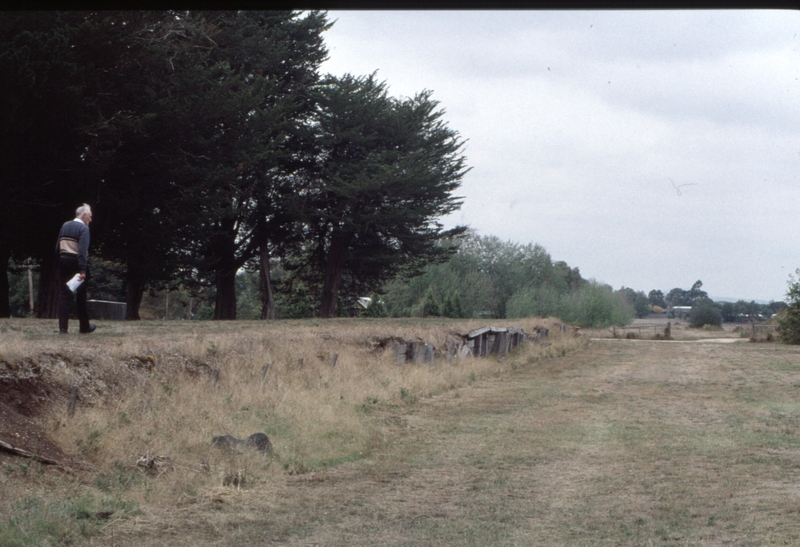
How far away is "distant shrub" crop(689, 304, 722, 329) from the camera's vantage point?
273 ft

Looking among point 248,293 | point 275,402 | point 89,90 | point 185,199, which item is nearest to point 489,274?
point 248,293

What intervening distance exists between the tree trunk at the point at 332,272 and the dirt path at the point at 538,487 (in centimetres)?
2502

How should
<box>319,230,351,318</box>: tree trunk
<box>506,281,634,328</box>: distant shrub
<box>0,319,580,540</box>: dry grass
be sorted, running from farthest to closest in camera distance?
<box>506,281,634,328</box>: distant shrub, <box>319,230,351,318</box>: tree trunk, <box>0,319,580,540</box>: dry grass

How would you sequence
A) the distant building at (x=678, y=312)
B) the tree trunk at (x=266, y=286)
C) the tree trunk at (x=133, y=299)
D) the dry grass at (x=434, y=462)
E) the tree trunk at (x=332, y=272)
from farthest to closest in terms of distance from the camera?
the distant building at (x=678, y=312), the tree trunk at (x=266, y=286), the tree trunk at (x=332, y=272), the tree trunk at (x=133, y=299), the dry grass at (x=434, y=462)

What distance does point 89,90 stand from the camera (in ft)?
73.7

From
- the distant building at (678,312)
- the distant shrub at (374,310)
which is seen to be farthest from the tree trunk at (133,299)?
the distant building at (678,312)

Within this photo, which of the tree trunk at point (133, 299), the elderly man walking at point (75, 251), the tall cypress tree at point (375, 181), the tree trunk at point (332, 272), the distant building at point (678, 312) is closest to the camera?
the elderly man walking at point (75, 251)

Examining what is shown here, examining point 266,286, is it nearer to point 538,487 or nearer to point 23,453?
point 538,487

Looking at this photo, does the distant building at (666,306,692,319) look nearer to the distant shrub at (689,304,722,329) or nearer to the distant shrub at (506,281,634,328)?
the distant shrub at (689,304,722,329)

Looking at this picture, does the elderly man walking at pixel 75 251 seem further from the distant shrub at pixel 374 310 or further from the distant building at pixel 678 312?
the distant building at pixel 678 312

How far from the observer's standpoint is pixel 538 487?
7.99 m

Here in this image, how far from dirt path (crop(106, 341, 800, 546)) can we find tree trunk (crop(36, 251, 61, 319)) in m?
13.4

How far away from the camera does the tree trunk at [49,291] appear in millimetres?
22984

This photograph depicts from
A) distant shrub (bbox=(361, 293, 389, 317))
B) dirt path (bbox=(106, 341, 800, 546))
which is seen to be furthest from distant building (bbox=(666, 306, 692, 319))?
dirt path (bbox=(106, 341, 800, 546))
